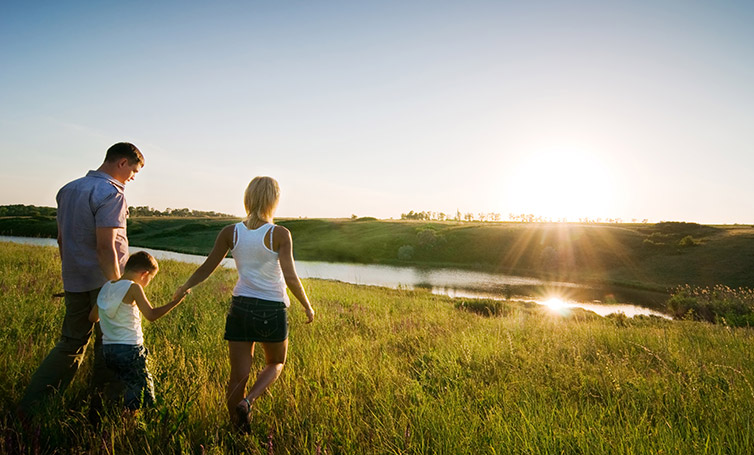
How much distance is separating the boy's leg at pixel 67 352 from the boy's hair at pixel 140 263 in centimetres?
57

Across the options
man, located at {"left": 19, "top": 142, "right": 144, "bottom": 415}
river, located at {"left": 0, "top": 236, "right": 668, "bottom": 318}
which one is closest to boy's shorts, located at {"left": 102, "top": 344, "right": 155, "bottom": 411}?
man, located at {"left": 19, "top": 142, "right": 144, "bottom": 415}

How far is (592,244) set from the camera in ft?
185

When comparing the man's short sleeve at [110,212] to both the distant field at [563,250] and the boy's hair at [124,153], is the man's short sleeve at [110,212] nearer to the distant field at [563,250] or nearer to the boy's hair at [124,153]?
the boy's hair at [124,153]

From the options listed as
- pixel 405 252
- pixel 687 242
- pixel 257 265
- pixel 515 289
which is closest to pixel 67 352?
pixel 257 265

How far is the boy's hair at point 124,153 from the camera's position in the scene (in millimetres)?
3527

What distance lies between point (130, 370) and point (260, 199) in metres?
1.88

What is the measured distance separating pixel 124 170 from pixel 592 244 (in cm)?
6446

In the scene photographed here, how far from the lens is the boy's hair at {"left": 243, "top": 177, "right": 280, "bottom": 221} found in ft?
10.5

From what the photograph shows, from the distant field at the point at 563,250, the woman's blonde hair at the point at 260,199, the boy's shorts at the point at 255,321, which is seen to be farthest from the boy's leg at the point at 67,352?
the distant field at the point at 563,250

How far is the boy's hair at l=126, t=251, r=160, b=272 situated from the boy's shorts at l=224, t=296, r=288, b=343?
92cm

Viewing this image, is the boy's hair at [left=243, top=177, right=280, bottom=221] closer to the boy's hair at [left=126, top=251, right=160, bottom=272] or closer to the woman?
the woman

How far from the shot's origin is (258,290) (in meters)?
3.16

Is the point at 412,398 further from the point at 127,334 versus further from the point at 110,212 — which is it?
the point at 110,212

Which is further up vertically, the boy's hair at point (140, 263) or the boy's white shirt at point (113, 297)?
the boy's hair at point (140, 263)
